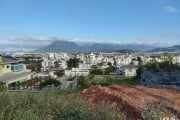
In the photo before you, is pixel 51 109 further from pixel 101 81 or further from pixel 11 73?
pixel 101 81

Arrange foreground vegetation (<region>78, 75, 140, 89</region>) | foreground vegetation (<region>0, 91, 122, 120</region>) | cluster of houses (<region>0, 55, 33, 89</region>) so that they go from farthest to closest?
cluster of houses (<region>0, 55, 33, 89</region>)
foreground vegetation (<region>78, 75, 140, 89</region>)
foreground vegetation (<region>0, 91, 122, 120</region>)

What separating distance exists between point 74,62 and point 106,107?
128721 mm

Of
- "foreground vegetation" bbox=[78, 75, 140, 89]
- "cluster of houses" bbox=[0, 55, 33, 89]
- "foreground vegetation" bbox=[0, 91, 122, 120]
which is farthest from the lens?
"cluster of houses" bbox=[0, 55, 33, 89]

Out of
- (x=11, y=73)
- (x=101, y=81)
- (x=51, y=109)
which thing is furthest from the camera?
(x=101, y=81)

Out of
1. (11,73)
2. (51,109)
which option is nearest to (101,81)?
(11,73)

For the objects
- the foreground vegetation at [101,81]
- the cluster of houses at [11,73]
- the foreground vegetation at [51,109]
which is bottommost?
the foreground vegetation at [101,81]

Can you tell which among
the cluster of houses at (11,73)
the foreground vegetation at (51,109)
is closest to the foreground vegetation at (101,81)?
the cluster of houses at (11,73)

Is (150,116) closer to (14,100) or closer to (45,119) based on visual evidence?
(45,119)

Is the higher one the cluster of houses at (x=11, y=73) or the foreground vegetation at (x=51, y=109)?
the foreground vegetation at (x=51, y=109)

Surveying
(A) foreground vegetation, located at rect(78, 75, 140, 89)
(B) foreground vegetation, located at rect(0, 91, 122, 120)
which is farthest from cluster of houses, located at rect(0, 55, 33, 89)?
(B) foreground vegetation, located at rect(0, 91, 122, 120)

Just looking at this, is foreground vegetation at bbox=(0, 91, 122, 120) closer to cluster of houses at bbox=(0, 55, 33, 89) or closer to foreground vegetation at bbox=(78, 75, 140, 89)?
foreground vegetation at bbox=(78, 75, 140, 89)

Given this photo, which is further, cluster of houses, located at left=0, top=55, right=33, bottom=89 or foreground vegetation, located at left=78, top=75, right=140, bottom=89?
cluster of houses, located at left=0, top=55, right=33, bottom=89

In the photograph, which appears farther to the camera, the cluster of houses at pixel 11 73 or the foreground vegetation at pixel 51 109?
the cluster of houses at pixel 11 73

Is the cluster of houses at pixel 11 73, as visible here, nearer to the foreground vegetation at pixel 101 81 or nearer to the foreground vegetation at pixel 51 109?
the foreground vegetation at pixel 101 81
